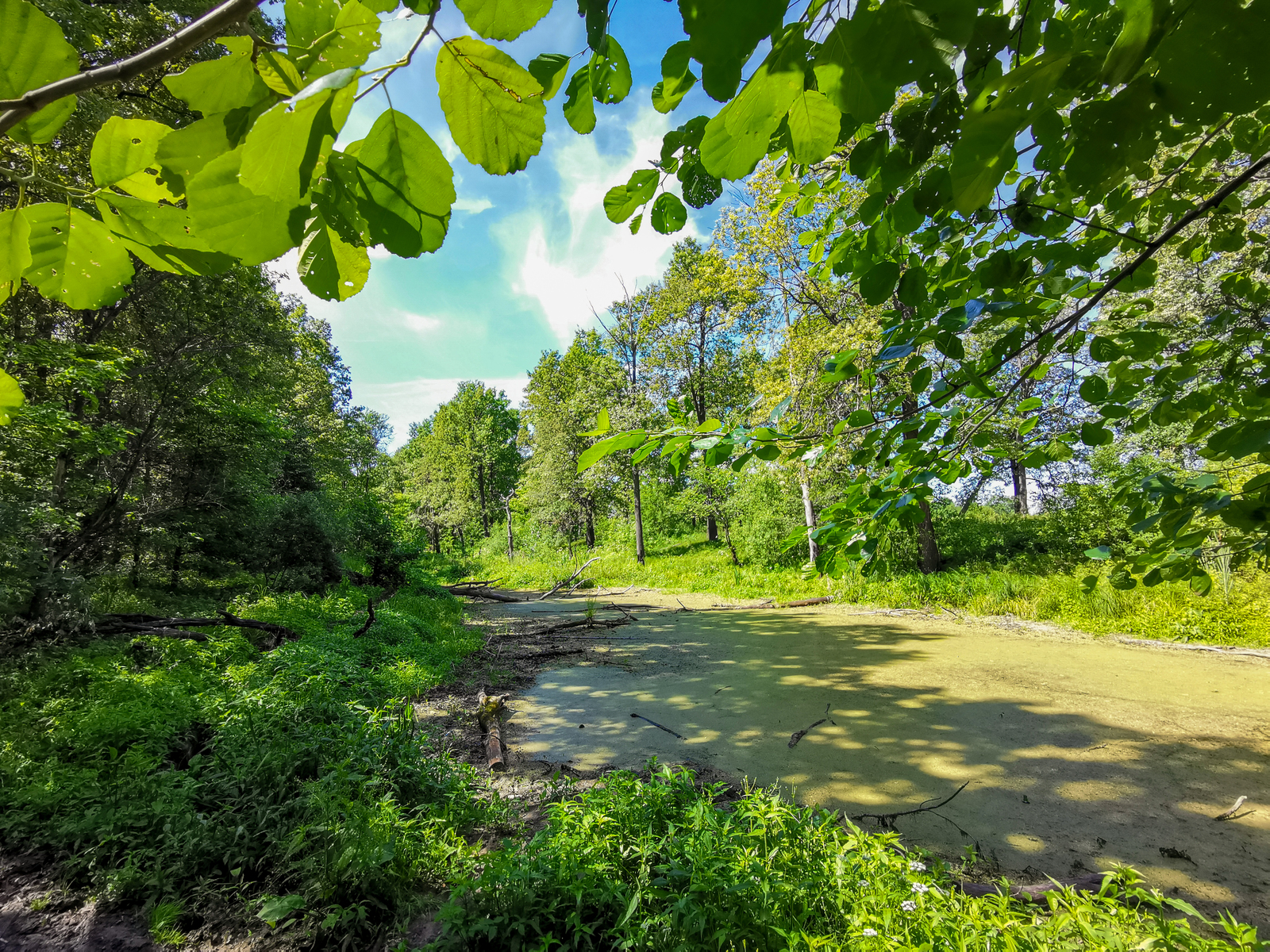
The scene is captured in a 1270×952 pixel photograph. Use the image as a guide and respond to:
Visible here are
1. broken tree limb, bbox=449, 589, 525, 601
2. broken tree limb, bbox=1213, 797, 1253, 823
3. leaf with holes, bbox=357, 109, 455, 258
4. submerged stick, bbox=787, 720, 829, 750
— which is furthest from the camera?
broken tree limb, bbox=449, 589, 525, 601

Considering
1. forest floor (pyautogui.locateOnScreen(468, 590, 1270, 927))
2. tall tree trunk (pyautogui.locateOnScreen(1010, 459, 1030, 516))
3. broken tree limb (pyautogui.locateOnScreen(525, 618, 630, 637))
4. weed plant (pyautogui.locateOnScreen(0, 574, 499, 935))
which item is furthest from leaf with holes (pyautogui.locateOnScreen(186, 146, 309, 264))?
tall tree trunk (pyautogui.locateOnScreen(1010, 459, 1030, 516))

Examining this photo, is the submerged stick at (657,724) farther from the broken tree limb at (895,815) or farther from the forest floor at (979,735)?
the broken tree limb at (895,815)

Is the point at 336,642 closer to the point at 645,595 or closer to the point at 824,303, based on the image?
the point at 645,595

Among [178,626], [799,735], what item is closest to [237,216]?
[799,735]

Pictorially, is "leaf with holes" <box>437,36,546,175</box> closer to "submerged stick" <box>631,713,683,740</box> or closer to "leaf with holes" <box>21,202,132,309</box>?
"leaf with holes" <box>21,202,132,309</box>

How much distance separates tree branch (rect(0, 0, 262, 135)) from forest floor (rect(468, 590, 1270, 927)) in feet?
11.3

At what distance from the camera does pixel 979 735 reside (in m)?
3.94

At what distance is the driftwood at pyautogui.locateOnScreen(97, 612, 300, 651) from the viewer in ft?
14.4

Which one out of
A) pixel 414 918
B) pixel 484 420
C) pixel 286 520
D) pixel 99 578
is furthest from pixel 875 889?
pixel 484 420

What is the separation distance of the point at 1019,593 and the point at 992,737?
4.79 meters

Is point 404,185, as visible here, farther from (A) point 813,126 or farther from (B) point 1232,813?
(B) point 1232,813

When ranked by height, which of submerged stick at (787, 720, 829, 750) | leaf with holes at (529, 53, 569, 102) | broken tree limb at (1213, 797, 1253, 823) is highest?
leaf with holes at (529, 53, 569, 102)

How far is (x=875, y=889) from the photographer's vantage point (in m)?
1.73

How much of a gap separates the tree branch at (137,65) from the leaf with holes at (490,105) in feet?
0.46
